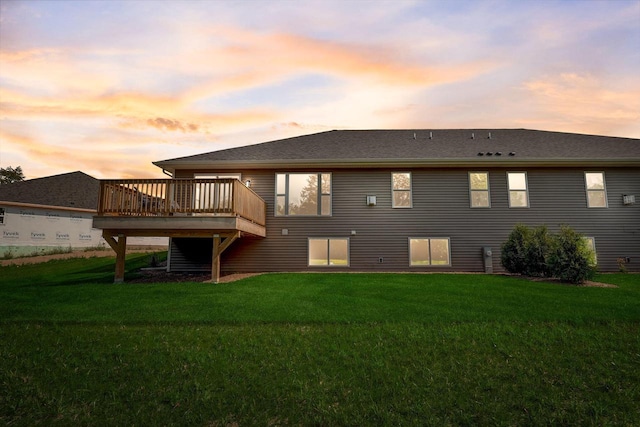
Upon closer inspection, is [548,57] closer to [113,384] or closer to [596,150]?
[596,150]

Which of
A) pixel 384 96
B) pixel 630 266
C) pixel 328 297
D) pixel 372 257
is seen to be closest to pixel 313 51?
pixel 384 96

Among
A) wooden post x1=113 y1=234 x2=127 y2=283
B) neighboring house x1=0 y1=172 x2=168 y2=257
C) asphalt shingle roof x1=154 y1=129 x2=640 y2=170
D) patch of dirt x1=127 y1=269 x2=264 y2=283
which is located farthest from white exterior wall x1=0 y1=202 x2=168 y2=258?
asphalt shingle roof x1=154 y1=129 x2=640 y2=170

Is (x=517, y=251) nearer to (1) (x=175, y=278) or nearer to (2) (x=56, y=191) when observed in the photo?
(1) (x=175, y=278)

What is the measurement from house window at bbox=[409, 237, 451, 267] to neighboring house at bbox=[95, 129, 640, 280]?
0.13 ft

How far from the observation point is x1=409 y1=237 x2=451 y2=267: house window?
1373cm

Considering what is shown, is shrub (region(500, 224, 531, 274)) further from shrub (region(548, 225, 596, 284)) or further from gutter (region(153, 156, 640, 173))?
gutter (region(153, 156, 640, 173))

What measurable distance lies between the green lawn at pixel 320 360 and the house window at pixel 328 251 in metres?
6.10

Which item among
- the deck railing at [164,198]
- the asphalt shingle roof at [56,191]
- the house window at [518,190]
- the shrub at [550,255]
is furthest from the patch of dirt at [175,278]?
the asphalt shingle roof at [56,191]

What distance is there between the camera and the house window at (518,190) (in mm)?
13984

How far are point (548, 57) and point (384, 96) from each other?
20.6ft

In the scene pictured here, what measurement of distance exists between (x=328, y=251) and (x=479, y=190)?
6565 mm

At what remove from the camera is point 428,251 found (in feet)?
45.5

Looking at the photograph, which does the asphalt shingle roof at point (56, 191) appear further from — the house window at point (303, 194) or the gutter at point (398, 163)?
the house window at point (303, 194)

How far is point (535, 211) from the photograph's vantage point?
1390 cm
